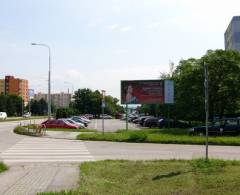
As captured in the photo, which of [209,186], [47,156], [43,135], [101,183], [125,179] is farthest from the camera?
[43,135]

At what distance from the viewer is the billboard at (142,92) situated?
169 ft

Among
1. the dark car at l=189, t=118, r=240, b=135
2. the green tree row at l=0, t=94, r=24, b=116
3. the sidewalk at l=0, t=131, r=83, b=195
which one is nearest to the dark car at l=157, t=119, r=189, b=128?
the dark car at l=189, t=118, r=240, b=135

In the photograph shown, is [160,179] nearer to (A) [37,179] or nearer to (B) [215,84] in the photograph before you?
(A) [37,179]

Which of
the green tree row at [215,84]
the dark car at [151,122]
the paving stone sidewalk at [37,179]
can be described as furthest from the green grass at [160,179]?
the dark car at [151,122]

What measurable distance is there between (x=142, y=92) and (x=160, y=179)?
3953 centimetres

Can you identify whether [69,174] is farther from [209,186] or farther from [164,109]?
[164,109]

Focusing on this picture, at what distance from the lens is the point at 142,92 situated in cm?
5175

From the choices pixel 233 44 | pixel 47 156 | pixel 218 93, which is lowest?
pixel 47 156

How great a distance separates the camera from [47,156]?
21469 millimetres

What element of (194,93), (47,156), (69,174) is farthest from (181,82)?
(69,174)

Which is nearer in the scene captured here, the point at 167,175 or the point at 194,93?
the point at 167,175

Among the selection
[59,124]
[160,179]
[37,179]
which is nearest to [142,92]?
[59,124]

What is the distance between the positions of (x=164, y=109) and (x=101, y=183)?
168 ft

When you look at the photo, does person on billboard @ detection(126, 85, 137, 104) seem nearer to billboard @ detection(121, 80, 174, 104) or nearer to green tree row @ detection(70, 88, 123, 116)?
billboard @ detection(121, 80, 174, 104)
